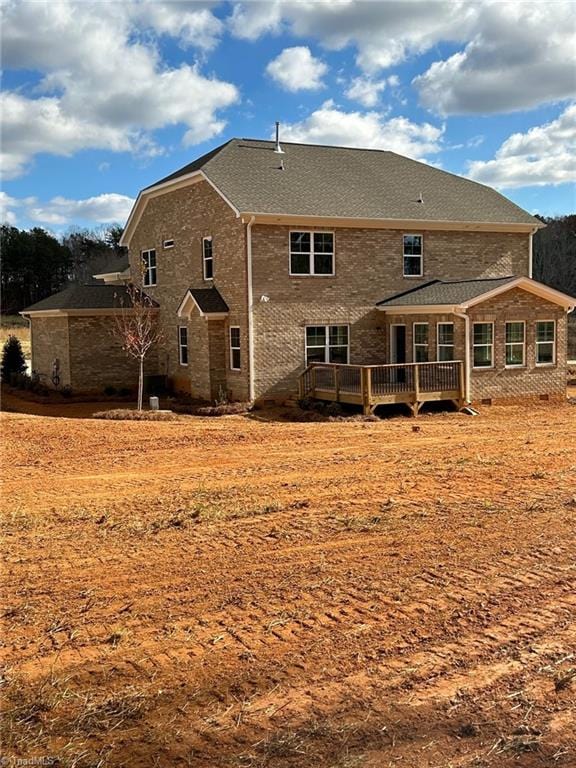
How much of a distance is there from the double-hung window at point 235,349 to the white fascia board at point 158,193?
3598mm

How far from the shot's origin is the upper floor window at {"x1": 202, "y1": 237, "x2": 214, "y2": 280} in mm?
25250

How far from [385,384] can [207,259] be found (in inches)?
296

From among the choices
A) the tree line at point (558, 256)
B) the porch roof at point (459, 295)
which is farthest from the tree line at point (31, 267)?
the porch roof at point (459, 295)

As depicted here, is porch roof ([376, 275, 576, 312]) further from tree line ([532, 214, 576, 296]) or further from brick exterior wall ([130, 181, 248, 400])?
tree line ([532, 214, 576, 296])

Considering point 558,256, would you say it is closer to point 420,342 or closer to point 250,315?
point 420,342

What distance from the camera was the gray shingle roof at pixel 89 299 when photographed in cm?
2755

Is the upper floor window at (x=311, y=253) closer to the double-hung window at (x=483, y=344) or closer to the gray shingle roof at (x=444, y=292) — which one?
the gray shingle roof at (x=444, y=292)

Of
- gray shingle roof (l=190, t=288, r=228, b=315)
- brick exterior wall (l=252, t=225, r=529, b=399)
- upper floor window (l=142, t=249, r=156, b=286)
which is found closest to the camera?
brick exterior wall (l=252, t=225, r=529, b=399)

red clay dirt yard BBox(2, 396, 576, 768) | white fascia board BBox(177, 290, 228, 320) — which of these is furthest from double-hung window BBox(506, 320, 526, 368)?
red clay dirt yard BBox(2, 396, 576, 768)

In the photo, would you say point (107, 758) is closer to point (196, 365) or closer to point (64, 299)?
point (196, 365)

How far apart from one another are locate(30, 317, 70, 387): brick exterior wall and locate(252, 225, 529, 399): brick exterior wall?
8.44 metres

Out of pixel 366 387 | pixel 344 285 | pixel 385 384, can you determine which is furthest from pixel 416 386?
pixel 344 285

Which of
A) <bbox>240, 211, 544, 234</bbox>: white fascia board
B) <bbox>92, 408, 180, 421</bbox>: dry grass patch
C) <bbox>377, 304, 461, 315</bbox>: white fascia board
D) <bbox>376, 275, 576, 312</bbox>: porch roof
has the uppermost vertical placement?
<bbox>240, 211, 544, 234</bbox>: white fascia board

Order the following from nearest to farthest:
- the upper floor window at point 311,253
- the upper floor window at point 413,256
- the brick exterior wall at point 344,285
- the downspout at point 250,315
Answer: the downspout at point 250,315, the brick exterior wall at point 344,285, the upper floor window at point 311,253, the upper floor window at point 413,256
